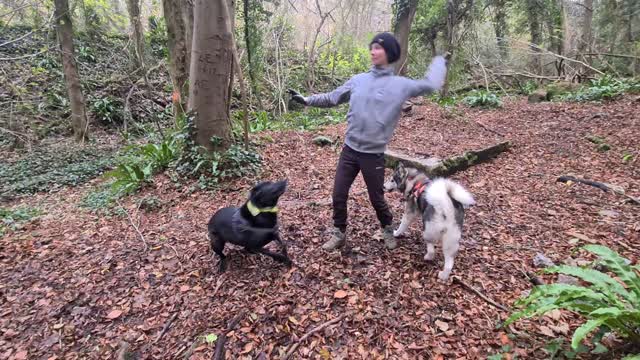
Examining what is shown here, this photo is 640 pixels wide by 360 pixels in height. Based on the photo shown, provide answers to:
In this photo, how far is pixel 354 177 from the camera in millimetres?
3582

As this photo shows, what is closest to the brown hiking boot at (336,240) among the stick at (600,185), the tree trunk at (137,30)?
the stick at (600,185)

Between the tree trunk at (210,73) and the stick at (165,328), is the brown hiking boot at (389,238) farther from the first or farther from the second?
the tree trunk at (210,73)

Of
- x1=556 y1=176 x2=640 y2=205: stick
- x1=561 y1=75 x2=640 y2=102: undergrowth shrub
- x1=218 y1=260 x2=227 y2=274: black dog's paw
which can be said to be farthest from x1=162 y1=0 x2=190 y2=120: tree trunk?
x1=561 y1=75 x2=640 y2=102: undergrowth shrub

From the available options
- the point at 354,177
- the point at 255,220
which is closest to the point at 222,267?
the point at 255,220

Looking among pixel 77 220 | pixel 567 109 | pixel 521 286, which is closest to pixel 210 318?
pixel 521 286

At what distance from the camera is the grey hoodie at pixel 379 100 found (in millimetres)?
3127

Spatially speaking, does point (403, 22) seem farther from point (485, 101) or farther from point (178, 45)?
point (178, 45)

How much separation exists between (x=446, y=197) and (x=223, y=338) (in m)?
2.26

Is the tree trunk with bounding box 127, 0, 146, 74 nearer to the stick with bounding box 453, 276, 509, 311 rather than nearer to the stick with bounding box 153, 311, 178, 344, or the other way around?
the stick with bounding box 153, 311, 178, 344

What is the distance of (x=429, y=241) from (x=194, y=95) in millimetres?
4542

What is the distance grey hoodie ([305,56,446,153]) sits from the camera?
3127 mm

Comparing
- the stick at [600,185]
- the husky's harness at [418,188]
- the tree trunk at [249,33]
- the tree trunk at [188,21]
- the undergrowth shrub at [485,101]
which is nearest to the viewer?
the husky's harness at [418,188]

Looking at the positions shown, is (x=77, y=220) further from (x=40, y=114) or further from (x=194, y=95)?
(x=40, y=114)

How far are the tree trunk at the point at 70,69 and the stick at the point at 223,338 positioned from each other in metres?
9.75
